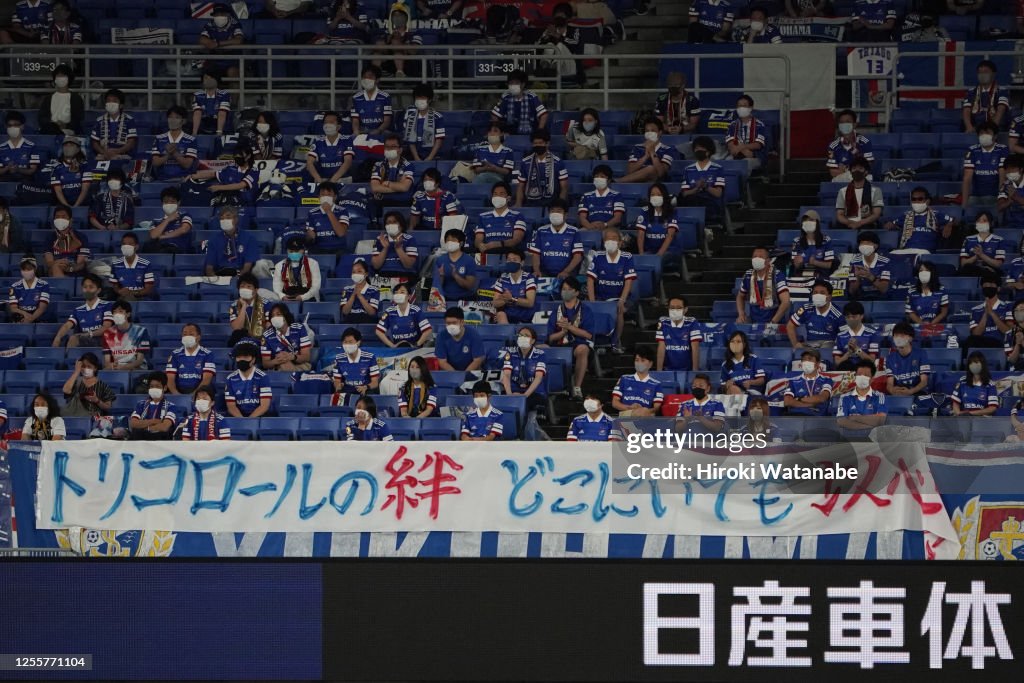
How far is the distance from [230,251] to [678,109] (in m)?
5.61

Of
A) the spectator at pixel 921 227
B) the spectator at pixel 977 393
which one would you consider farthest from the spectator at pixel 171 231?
the spectator at pixel 977 393

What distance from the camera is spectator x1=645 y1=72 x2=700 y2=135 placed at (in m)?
21.0

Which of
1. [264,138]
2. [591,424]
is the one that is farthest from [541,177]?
[591,424]

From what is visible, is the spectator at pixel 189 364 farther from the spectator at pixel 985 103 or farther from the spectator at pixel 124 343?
the spectator at pixel 985 103

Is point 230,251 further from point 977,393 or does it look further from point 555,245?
point 977,393

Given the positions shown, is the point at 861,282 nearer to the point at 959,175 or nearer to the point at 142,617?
the point at 959,175

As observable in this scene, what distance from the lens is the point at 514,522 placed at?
13844 mm

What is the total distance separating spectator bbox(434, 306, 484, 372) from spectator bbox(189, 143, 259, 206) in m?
4.30

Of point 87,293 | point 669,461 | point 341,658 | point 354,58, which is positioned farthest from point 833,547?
point 354,58

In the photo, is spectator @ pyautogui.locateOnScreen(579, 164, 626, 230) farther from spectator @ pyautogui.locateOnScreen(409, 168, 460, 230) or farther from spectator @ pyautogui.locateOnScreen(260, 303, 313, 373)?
spectator @ pyautogui.locateOnScreen(260, 303, 313, 373)

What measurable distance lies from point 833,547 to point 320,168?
31.7ft

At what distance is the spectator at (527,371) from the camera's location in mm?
17203

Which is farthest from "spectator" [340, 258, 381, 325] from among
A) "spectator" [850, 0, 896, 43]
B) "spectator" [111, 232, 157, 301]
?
"spectator" [850, 0, 896, 43]

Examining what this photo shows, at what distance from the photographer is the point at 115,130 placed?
21688 mm
